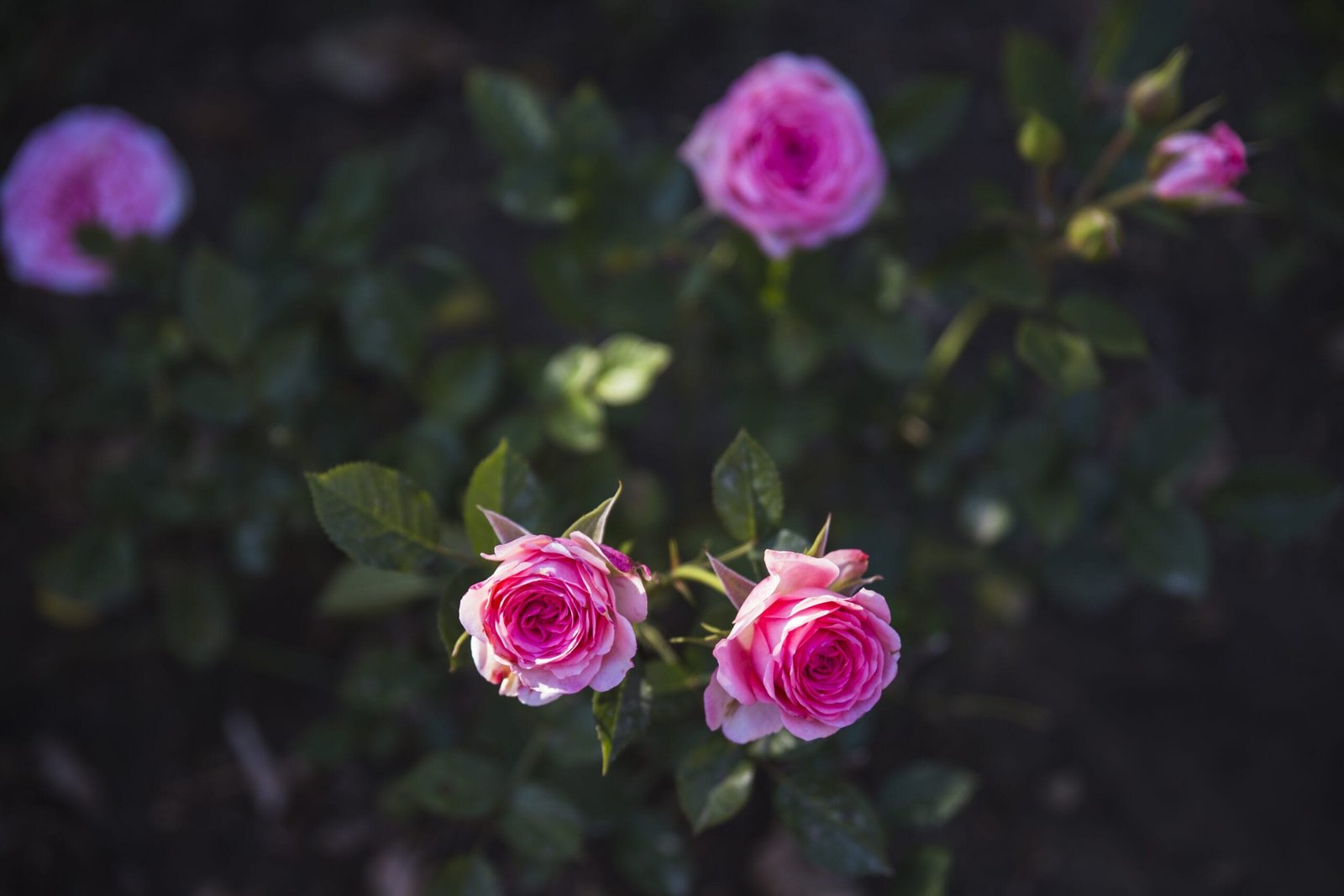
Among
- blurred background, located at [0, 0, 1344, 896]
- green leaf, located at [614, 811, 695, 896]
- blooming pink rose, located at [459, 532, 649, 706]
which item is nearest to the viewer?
blooming pink rose, located at [459, 532, 649, 706]

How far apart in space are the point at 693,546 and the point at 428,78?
5.82 feet

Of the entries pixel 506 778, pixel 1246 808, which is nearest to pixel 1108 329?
pixel 506 778

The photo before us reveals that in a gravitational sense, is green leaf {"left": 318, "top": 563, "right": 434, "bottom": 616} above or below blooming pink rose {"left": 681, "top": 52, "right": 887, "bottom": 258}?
below

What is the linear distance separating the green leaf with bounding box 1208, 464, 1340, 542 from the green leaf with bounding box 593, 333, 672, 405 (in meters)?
1.03

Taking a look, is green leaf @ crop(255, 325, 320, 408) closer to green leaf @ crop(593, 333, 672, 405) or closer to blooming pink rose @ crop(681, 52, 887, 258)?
green leaf @ crop(593, 333, 672, 405)

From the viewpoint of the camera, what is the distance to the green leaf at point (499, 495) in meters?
1.11

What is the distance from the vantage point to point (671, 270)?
2479 millimetres

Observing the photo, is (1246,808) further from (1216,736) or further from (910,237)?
(910,237)

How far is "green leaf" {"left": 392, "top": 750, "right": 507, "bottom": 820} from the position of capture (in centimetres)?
136

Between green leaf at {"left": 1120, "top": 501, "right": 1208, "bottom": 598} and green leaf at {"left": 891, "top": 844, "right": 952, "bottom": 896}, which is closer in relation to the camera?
green leaf at {"left": 891, "top": 844, "right": 952, "bottom": 896}

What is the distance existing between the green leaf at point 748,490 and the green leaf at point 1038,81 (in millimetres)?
846

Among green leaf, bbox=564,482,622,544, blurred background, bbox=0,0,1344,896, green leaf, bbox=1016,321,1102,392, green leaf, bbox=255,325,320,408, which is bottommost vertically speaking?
blurred background, bbox=0,0,1344,896

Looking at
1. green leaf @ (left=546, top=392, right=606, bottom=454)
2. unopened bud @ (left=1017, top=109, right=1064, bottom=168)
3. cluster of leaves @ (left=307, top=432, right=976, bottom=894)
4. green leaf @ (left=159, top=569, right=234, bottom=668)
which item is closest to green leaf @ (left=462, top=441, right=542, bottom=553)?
cluster of leaves @ (left=307, top=432, right=976, bottom=894)

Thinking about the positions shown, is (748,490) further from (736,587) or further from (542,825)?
(542,825)
